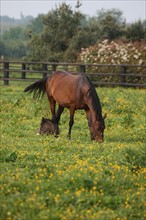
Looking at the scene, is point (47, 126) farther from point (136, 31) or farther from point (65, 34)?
point (65, 34)

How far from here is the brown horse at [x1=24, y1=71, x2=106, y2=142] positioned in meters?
13.3

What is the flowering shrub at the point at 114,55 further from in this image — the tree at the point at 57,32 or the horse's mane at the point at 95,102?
A: the horse's mane at the point at 95,102

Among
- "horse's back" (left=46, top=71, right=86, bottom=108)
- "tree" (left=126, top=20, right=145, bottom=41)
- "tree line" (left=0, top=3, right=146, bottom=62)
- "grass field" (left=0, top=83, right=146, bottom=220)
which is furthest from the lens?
"tree line" (left=0, top=3, right=146, bottom=62)

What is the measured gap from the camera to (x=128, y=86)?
2977 cm

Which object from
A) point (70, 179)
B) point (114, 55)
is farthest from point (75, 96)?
point (114, 55)

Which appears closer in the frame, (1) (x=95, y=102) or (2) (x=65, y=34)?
(1) (x=95, y=102)

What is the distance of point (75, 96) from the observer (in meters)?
14.1

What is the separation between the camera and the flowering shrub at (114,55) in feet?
103

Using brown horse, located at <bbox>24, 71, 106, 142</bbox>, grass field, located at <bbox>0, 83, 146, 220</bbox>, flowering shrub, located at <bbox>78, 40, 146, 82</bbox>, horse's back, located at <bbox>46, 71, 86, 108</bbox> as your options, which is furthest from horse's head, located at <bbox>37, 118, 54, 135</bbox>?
flowering shrub, located at <bbox>78, 40, 146, 82</bbox>

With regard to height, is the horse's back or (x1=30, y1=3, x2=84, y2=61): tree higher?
(x1=30, y1=3, x2=84, y2=61): tree

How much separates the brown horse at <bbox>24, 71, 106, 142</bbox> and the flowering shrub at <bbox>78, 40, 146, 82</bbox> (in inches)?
614

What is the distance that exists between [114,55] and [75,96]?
19068 mm

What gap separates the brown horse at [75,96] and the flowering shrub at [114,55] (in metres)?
15.6

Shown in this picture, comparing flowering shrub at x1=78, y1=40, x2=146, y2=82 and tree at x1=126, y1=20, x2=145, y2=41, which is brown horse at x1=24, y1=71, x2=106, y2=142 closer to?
flowering shrub at x1=78, y1=40, x2=146, y2=82
